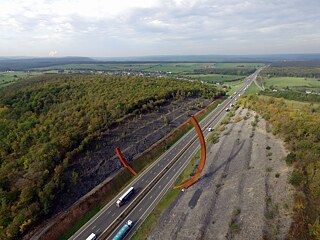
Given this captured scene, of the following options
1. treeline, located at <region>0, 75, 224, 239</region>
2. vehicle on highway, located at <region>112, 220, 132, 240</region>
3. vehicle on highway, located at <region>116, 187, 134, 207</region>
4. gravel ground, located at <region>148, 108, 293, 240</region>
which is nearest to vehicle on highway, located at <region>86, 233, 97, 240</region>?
vehicle on highway, located at <region>112, 220, 132, 240</region>

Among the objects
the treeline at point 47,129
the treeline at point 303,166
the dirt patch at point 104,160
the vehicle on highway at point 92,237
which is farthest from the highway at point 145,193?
the treeline at point 303,166

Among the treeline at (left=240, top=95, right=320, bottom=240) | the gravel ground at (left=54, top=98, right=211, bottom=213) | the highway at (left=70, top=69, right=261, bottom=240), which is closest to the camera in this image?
the treeline at (left=240, top=95, right=320, bottom=240)

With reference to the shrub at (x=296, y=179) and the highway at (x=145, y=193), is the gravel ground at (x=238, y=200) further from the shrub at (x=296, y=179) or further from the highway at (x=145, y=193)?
the highway at (x=145, y=193)

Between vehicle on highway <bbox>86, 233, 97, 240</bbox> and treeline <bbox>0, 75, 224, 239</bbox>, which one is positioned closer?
vehicle on highway <bbox>86, 233, 97, 240</bbox>

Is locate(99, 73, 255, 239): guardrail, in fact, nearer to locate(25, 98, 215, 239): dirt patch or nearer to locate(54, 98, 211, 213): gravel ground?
locate(25, 98, 215, 239): dirt patch

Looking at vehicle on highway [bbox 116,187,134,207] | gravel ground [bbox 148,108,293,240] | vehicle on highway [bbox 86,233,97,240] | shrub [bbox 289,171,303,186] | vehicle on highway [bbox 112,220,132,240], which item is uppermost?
shrub [bbox 289,171,303,186]

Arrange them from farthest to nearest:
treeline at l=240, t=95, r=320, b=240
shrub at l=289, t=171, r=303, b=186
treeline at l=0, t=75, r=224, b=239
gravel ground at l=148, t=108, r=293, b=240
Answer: treeline at l=0, t=75, r=224, b=239, shrub at l=289, t=171, r=303, b=186, gravel ground at l=148, t=108, r=293, b=240, treeline at l=240, t=95, r=320, b=240

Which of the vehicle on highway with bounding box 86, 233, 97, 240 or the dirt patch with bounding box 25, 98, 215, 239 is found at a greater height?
the dirt patch with bounding box 25, 98, 215, 239

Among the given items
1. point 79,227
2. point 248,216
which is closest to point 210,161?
point 248,216
